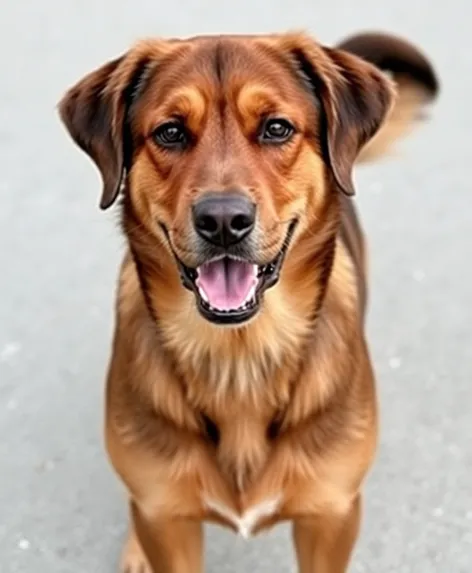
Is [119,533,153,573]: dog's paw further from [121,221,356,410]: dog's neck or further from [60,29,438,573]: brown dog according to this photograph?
[121,221,356,410]: dog's neck

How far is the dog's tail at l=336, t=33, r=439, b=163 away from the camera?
3260mm

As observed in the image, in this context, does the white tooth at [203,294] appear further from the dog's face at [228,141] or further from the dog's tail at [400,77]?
the dog's tail at [400,77]

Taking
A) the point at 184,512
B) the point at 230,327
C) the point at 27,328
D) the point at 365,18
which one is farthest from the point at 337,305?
the point at 365,18

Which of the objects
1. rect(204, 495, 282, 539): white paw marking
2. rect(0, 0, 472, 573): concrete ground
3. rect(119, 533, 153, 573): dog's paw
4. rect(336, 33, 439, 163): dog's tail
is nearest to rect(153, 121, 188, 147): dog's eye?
rect(0, 0, 472, 573): concrete ground

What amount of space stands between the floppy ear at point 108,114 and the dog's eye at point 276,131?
0.26 metres

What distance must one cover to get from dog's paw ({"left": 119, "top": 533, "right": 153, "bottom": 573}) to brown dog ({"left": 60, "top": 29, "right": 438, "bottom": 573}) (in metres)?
0.30

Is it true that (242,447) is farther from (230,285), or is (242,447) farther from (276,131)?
(276,131)

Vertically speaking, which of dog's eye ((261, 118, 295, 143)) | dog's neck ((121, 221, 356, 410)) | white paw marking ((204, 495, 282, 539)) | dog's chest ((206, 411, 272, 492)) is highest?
dog's eye ((261, 118, 295, 143))

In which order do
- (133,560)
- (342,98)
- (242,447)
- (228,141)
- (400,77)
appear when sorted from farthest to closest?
1. (400,77)
2. (133,560)
3. (242,447)
4. (342,98)
5. (228,141)

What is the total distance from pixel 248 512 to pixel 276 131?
68 centimetres

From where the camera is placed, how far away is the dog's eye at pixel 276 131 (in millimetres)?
2400

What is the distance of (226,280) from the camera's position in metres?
2.40

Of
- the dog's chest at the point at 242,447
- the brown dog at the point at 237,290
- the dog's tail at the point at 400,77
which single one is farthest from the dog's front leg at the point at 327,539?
the dog's tail at the point at 400,77

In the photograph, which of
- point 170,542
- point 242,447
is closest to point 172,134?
point 242,447
